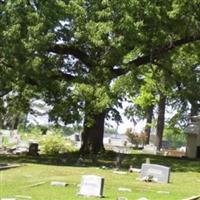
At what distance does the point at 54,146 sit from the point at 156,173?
17.2m

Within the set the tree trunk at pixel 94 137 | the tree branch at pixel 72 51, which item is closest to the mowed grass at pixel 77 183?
the tree trunk at pixel 94 137

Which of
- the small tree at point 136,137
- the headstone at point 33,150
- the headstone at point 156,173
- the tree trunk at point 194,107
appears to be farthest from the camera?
the small tree at point 136,137

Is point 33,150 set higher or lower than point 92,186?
higher

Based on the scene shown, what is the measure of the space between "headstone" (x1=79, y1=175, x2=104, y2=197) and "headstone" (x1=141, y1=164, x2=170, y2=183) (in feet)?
18.2

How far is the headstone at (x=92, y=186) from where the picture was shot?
1642cm

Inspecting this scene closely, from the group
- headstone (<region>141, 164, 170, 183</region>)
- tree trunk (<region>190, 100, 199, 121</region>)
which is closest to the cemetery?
headstone (<region>141, 164, 170, 183</region>)

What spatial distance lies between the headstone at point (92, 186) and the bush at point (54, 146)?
2102 centimetres

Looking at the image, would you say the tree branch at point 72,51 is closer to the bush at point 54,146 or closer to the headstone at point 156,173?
the bush at point 54,146

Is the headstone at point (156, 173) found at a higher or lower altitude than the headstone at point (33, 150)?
lower

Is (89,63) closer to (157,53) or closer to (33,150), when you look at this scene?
(157,53)

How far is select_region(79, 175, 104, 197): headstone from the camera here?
16422mm

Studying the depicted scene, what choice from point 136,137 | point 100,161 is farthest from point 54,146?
point 136,137

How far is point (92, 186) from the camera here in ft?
54.3

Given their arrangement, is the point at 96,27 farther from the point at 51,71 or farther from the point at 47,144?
the point at 47,144
